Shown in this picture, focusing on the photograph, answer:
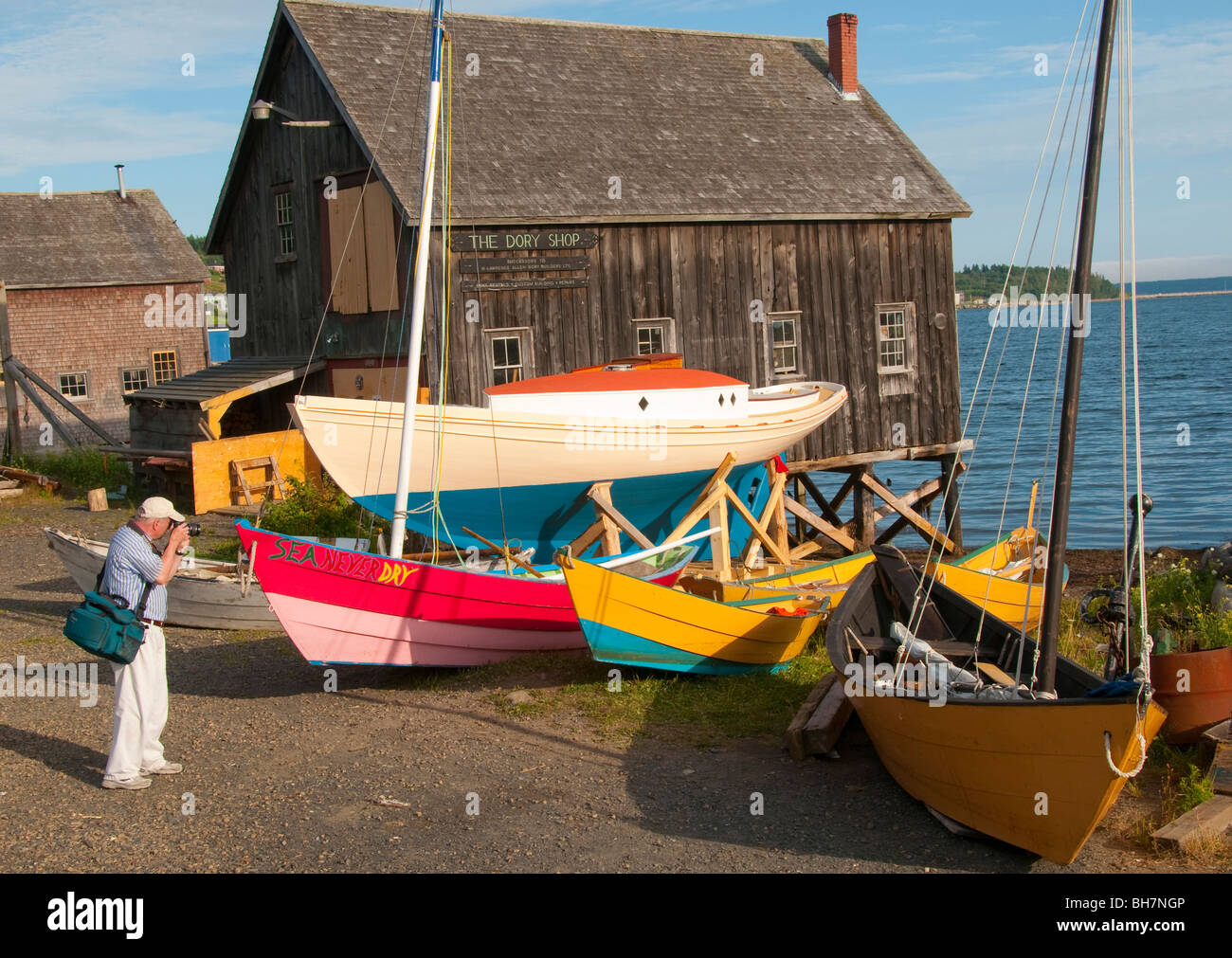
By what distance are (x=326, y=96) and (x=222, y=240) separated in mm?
6070

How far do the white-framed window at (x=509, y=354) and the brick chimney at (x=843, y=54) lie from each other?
10538mm

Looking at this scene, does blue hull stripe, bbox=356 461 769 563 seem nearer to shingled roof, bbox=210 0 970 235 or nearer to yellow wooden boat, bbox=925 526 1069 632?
yellow wooden boat, bbox=925 526 1069 632

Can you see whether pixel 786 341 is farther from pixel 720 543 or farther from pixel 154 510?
pixel 154 510

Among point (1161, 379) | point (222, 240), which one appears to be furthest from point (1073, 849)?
point (1161, 379)

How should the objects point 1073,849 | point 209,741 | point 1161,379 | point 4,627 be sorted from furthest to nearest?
point 1161,379 → point 4,627 → point 209,741 → point 1073,849

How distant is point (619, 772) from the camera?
9.12 m

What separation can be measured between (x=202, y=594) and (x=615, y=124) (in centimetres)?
1169

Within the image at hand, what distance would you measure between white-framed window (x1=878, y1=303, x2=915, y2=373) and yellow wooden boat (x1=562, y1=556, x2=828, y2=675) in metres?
11.3

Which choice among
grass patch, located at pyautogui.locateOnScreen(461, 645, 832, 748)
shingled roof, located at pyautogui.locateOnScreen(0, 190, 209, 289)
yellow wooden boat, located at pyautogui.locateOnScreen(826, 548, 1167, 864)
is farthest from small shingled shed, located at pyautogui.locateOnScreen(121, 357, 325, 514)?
shingled roof, located at pyautogui.locateOnScreen(0, 190, 209, 289)

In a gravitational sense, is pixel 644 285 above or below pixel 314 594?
above

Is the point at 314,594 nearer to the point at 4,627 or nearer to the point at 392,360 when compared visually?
the point at 4,627

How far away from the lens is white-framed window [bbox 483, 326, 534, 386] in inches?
727
